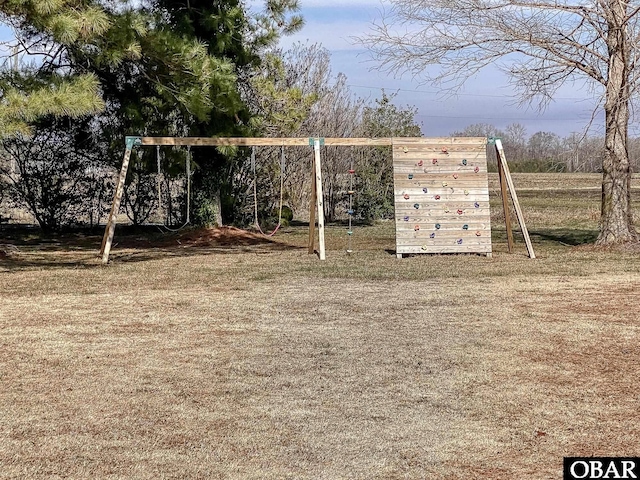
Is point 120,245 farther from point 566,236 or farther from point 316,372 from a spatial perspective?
point 316,372

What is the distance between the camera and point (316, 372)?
536 cm

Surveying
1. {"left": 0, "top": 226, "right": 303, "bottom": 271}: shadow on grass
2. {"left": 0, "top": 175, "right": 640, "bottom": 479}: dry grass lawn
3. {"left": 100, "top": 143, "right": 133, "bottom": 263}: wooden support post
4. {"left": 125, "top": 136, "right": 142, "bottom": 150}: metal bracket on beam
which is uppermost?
{"left": 125, "top": 136, "right": 142, "bottom": 150}: metal bracket on beam

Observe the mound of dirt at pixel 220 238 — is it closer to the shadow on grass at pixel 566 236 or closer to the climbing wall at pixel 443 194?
the climbing wall at pixel 443 194

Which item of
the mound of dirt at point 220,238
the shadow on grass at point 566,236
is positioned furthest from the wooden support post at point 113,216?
the shadow on grass at point 566,236

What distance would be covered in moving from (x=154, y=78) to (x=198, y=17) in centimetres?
302

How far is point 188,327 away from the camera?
6.86m

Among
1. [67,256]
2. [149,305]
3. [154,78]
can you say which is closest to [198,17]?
[154,78]

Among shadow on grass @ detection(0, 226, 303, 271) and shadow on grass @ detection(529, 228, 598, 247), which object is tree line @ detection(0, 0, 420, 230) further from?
shadow on grass @ detection(529, 228, 598, 247)

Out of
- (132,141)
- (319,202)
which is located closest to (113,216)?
(132,141)

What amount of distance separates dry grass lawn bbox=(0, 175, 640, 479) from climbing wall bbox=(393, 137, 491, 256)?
219 cm

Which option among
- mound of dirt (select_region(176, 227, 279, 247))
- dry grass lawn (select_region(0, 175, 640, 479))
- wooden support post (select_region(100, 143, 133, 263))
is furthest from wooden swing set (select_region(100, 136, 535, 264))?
mound of dirt (select_region(176, 227, 279, 247))

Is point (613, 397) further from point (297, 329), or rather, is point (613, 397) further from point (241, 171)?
point (241, 171)

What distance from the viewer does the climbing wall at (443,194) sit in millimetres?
12742

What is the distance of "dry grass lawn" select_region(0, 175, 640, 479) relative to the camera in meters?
3.83
